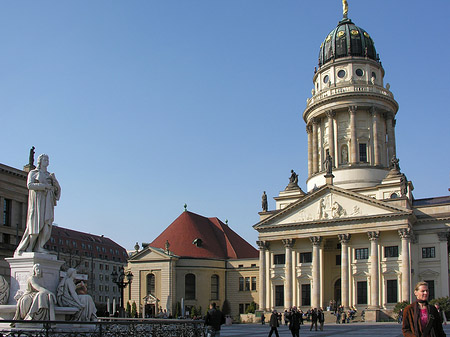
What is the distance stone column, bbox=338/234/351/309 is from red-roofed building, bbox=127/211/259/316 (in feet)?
52.5

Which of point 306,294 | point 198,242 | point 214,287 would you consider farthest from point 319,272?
point 198,242

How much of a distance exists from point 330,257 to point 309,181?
13.0m

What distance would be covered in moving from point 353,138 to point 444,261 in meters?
20.0

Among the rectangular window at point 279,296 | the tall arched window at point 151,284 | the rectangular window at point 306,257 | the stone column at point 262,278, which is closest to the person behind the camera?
the rectangular window at point 306,257

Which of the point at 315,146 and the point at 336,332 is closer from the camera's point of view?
the point at 336,332

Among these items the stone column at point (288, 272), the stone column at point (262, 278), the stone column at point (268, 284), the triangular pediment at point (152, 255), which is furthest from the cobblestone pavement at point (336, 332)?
the triangular pediment at point (152, 255)

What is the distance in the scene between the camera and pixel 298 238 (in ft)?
219

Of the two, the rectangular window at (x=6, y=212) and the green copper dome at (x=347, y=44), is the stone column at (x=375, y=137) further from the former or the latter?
the rectangular window at (x=6, y=212)

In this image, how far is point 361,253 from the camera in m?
63.8

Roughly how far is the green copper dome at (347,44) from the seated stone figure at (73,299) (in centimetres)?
7076

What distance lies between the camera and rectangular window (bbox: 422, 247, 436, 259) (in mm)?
62406

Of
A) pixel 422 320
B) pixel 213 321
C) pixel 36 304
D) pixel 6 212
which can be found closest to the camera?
pixel 422 320

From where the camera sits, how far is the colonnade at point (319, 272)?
60.2 meters

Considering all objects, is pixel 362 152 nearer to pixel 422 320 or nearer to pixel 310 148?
pixel 310 148
